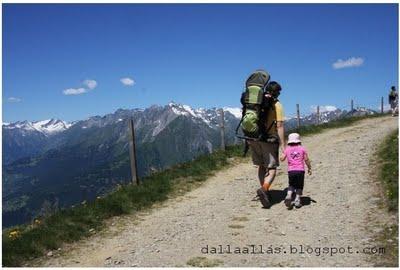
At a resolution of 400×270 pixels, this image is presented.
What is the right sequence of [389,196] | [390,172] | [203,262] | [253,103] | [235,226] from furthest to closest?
[390,172] → [253,103] → [389,196] → [235,226] → [203,262]

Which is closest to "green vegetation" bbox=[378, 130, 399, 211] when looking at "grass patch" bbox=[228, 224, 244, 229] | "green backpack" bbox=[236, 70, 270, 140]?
"grass patch" bbox=[228, 224, 244, 229]

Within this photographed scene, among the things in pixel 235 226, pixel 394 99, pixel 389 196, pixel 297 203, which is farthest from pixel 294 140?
pixel 394 99

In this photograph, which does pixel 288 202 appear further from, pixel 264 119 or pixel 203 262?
pixel 203 262

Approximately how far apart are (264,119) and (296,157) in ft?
4.21

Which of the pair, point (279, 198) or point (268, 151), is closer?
point (268, 151)

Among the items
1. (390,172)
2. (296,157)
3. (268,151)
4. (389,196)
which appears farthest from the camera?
(390,172)

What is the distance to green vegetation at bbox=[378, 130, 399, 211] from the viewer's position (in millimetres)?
10062

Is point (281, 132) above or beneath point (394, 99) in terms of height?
beneath

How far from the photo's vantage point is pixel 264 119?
36.3 ft

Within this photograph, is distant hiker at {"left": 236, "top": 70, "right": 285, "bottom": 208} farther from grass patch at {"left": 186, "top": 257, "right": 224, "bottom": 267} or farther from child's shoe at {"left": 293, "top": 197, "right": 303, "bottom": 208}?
grass patch at {"left": 186, "top": 257, "right": 224, "bottom": 267}

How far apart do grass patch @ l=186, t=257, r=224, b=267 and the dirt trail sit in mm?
52

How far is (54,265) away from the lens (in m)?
8.44

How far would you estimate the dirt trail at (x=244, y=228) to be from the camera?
26.4 ft

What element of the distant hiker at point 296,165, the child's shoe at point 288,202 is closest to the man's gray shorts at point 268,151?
the distant hiker at point 296,165
